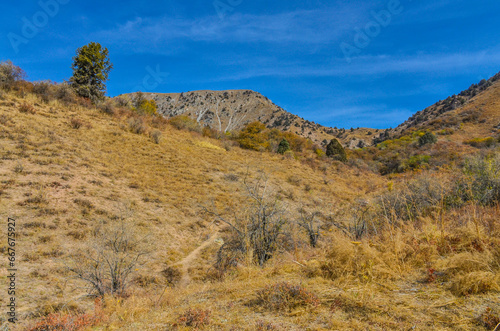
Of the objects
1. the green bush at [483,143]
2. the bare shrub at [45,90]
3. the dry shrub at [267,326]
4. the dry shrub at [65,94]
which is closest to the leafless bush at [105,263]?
the dry shrub at [267,326]

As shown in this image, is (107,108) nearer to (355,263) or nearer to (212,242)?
(212,242)

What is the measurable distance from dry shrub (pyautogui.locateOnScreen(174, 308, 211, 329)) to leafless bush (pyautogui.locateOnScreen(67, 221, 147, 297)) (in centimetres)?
226

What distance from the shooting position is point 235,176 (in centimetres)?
1644

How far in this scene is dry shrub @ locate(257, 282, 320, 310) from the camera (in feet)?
8.78

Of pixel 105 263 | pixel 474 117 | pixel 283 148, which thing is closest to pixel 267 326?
pixel 105 263

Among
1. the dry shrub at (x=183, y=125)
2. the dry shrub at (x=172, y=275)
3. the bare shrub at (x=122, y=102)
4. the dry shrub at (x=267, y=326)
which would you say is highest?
the bare shrub at (x=122, y=102)

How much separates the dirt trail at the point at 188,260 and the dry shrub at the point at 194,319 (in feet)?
11.6

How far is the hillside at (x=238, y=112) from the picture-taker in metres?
67.2

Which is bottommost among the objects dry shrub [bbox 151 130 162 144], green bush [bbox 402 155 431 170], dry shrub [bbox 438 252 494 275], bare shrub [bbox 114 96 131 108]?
dry shrub [bbox 438 252 494 275]

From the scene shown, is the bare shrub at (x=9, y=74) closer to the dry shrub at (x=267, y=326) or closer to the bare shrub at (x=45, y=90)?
the bare shrub at (x=45, y=90)

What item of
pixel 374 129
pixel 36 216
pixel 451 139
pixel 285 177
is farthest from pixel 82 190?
pixel 374 129

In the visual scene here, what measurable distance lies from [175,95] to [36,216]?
103m

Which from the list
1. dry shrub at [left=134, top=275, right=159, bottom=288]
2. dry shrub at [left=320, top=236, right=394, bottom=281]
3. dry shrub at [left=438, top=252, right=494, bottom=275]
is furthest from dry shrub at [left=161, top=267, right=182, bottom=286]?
→ dry shrub at [left=438, top=252, right=494, bottom=275]

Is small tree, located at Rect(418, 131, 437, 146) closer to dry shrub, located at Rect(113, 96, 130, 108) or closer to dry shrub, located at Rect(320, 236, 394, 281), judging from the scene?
dry shrub, located at Rect(320, 236, 394, 281)
